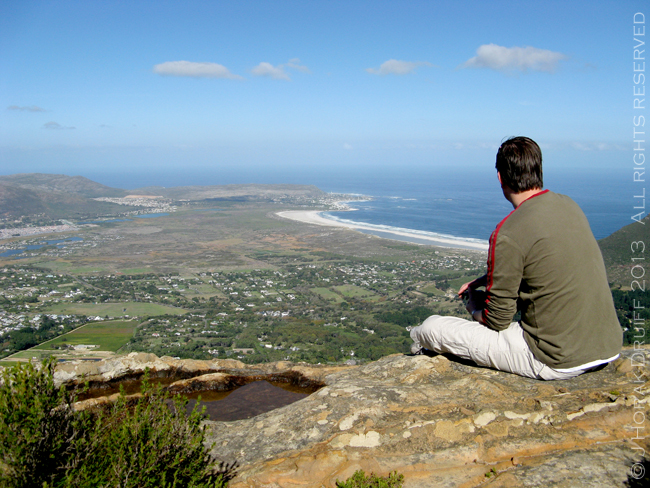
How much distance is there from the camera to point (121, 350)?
772 inches

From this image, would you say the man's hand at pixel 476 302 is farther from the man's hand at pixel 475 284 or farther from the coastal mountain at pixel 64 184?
the coastal mountain at pixel 64 184

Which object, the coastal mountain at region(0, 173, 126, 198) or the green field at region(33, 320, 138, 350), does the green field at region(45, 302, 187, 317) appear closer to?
the green field at region(33, 320, 138, 350)

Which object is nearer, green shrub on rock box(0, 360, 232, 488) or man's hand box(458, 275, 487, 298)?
green shrub on rock box(0, 360, 232, 488)

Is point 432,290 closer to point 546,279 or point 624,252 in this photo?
point 624,252

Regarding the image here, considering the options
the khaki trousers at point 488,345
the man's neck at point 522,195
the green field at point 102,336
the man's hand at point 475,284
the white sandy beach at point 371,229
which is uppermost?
the man's neck at point 522,195

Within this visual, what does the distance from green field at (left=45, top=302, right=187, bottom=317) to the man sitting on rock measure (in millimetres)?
27552

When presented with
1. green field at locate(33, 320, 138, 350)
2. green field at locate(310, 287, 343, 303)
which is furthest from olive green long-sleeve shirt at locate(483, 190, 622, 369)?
green field at locate(310, 287, 343, 303)

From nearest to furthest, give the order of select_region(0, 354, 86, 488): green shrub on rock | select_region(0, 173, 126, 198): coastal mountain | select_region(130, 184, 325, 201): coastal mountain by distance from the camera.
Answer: select_region(0, 354, 86, 488): green shrub on rock, select_region(0, 173, 126, 198): coastal mountain, select_region(130, 184, 325, 201): coastal mountain

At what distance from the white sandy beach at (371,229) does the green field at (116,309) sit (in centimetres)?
3413

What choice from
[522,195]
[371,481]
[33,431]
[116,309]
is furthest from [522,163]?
[116,309]

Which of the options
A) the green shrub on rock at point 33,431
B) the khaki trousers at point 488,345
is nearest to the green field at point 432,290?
the khaki trousers at point 488,345

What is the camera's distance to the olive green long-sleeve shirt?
308 centimetres

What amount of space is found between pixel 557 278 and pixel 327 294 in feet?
100

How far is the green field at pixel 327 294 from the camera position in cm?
3202
